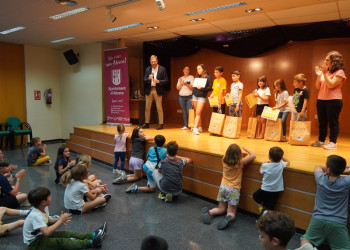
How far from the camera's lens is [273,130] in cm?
493

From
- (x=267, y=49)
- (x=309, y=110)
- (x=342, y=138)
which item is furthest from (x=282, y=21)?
(x=342, y=138)

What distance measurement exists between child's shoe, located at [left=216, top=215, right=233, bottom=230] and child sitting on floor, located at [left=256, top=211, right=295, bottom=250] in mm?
1529

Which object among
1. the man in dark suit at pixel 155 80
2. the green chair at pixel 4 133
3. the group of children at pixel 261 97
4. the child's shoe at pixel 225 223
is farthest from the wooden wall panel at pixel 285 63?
the green chair at pixel 4 133

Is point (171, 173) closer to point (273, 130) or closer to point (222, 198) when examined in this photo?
point (222, 198)

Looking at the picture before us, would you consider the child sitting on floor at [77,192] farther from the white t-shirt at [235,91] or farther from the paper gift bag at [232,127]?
the white t-shirt at [235,91]

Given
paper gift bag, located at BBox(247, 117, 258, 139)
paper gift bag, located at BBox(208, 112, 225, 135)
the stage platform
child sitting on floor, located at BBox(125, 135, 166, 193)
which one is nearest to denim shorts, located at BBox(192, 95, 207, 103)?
paper gift bag, located at BBox(208, 112, 225, 135)

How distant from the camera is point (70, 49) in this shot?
8.45 m

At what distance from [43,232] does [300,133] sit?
3.91m

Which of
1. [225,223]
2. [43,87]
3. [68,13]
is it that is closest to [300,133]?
[225,223]

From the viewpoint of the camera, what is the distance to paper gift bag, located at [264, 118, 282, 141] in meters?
4.85

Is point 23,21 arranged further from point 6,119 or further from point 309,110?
point 309,110

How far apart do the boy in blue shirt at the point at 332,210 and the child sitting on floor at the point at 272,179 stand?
482 millimetres

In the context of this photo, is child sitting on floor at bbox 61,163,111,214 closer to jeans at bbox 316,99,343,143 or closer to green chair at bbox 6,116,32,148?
jeans at bbox 316,99,343,143

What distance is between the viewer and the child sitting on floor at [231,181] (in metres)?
3.26
